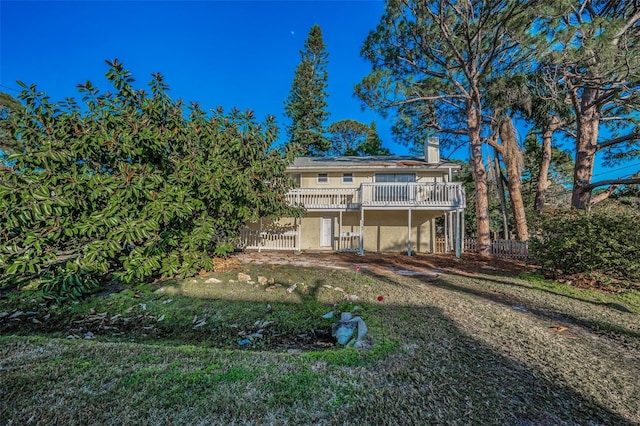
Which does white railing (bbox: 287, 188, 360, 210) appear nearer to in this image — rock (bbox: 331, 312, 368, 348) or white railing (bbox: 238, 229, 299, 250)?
white railing (bbox: 238, 229, 299, 250)

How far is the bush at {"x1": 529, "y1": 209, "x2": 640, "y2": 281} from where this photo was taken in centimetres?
674

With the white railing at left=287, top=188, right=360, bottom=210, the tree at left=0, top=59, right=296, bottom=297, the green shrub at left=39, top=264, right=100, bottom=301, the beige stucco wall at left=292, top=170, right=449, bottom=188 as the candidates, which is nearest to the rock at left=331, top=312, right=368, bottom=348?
the tree at left=0, top=59, right=296, bottom=297

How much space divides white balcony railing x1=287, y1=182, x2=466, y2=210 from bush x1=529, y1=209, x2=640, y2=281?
4.25m

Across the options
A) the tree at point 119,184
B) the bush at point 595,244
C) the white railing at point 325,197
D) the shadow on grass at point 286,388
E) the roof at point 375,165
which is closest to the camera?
the shadow on grass at point 286,388

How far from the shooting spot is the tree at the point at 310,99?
28.0m

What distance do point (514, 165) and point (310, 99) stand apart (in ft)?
66.9

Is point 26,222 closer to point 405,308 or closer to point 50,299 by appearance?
point 50,299

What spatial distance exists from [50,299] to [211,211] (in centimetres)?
383

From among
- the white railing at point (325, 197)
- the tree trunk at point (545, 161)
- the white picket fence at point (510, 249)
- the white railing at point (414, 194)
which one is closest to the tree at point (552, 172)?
the tree trunk at point (545, 161)

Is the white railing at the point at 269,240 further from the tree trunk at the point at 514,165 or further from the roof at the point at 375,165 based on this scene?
the tree trunk at the point at 514,165

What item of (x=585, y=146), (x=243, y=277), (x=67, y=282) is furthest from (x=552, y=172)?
(x=67, y=282)

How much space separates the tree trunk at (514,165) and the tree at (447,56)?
186 cm

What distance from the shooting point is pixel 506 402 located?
2.40 m

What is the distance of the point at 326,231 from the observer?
14.7 meters
